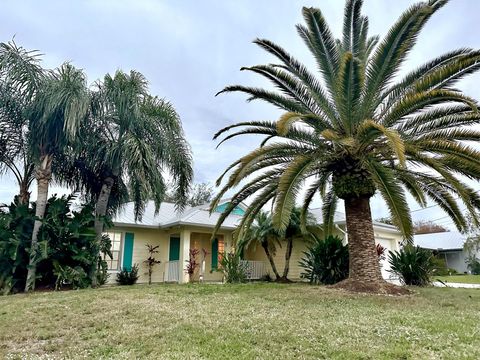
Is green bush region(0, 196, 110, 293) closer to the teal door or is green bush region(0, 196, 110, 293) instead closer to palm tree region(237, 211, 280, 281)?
the teal door

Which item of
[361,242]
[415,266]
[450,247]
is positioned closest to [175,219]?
[361,242]

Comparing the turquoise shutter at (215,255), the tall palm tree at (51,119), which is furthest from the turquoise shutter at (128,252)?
the tall palm tree at (51,119)

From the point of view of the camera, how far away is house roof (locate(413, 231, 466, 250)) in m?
28.7

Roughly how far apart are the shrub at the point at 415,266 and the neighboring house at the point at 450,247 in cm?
1883

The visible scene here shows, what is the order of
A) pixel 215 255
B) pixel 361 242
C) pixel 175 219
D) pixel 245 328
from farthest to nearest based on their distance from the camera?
pixel 215 255 < pixel 175 219 < pixel 361 242 < pixel 245 328

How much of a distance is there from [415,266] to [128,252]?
36.8 feet

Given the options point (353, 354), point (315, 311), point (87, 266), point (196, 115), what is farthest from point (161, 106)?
point (353, 354)

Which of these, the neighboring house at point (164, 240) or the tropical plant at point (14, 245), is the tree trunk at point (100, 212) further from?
the neighboring house at point (164, 240)

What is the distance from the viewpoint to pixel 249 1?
30.5 ft

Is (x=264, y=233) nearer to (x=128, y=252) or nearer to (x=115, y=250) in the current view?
(x=128, y=252)

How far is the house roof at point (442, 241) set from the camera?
28.7m

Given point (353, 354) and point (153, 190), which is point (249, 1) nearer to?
point (153, 190)

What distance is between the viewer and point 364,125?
732 centimetres

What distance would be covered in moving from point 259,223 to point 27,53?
33.5 ft
